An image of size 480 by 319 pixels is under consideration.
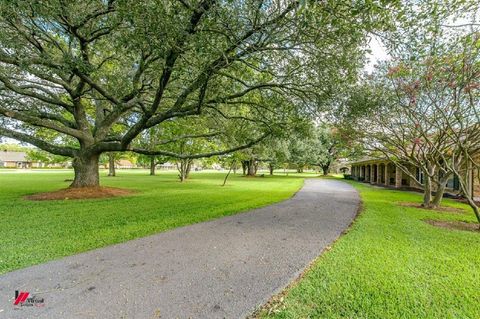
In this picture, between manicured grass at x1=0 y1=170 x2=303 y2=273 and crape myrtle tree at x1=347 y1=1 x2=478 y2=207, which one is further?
crape myrtle tree at x1=347 y1=1 x2=478 y2=207

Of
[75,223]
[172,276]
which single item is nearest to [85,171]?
[75,223]

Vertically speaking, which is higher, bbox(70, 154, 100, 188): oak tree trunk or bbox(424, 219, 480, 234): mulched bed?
bbox(70, 154, 100, 188): oak tree trunk

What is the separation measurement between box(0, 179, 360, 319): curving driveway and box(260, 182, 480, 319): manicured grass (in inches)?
14.2

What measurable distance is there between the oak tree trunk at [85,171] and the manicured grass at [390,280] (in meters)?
11.6

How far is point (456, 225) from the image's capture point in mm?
6949

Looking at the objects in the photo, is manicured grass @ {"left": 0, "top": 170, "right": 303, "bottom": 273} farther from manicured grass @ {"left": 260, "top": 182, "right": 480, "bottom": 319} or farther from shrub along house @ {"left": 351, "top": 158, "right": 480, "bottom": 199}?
shrub along house @ {"left": 351, "top": 158, "right": 480, "bottom": 199}

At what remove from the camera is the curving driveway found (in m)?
2.62

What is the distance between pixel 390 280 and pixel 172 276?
3.07m

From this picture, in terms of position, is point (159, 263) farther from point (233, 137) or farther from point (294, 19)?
point (233, 137)

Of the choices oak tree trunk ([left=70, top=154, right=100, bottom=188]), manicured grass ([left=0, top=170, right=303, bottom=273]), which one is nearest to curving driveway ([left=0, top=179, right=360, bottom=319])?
manicured grass ([left=0, top=170, right=303, bottom=273])

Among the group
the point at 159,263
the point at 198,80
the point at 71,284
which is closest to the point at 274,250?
the point at 159,263

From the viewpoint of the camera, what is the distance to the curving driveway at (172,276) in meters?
2.62

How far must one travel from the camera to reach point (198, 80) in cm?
632

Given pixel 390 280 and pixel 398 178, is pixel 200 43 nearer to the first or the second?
pixel 390 280
